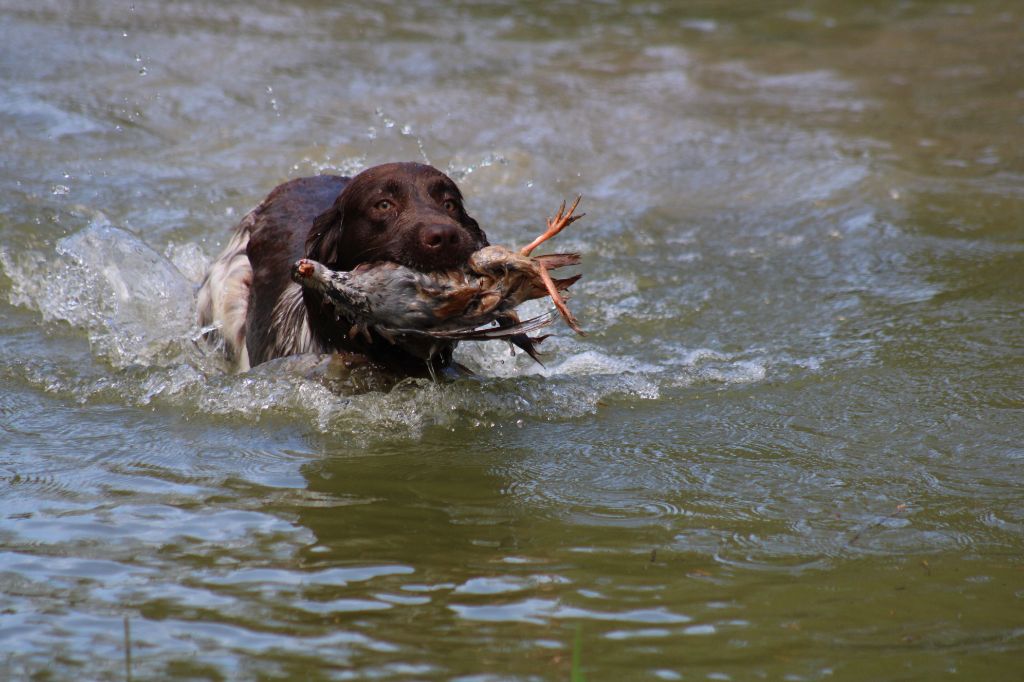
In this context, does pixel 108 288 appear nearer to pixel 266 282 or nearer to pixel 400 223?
pixel 266 282

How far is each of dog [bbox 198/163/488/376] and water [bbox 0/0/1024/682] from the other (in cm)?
17

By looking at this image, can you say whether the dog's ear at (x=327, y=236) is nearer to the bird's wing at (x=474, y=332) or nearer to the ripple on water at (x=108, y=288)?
the bird's wing at (x=474, y=332)

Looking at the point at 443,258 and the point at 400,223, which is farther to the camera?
the point at 400,223

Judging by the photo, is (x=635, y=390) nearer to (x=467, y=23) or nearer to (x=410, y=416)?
(x=410, y=416)

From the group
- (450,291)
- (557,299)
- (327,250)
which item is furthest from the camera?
(327,250)

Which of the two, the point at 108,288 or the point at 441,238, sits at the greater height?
the point at 441,238

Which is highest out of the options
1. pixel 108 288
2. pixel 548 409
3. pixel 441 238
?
pixel 441 238

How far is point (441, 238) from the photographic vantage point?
14.1ft

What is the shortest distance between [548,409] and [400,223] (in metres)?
0.99

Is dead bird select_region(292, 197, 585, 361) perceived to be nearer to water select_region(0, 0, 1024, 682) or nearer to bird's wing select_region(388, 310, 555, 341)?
bird's wing select_region(388, 310, 555, 341)

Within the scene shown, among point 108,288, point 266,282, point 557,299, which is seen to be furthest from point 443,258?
point 108,288

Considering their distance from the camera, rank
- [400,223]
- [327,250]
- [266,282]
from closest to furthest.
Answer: [400,223]
[327,250]
[266,282]

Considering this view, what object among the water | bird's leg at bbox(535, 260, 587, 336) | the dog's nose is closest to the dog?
the dog's nose

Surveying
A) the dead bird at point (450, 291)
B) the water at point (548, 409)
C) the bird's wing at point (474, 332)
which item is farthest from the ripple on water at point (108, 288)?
the bird's wing at point (474, 332)
